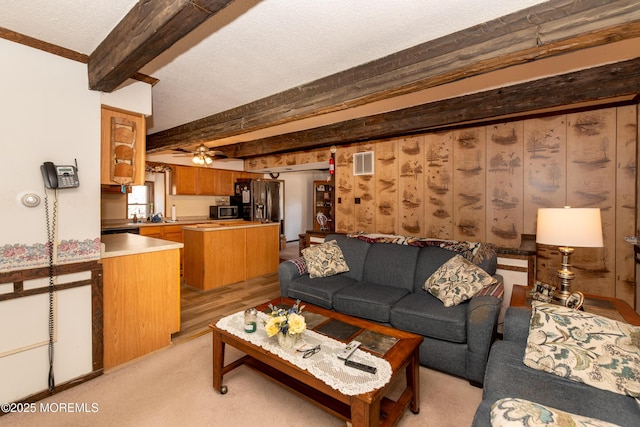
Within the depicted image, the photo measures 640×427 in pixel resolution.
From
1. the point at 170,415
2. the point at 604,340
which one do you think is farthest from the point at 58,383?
the point at 604,340

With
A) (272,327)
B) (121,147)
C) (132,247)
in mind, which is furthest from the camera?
(132,247)

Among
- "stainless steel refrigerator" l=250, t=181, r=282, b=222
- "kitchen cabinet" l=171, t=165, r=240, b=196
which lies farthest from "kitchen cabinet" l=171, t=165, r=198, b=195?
"stainless steel refrigerator" l=250, t=181, r=282, b=222

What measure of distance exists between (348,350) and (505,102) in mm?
2894

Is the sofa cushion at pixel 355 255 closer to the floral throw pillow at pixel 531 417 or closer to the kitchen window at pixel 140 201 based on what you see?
the floral throw pillow at pixel 531 417

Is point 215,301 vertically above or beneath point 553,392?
beneath

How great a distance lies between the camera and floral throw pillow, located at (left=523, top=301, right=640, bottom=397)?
1.42 m

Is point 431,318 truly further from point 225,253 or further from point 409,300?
point 225,253

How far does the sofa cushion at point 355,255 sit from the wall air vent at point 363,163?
6.26 feet

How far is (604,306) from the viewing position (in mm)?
2107

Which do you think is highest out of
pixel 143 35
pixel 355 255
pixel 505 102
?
pixel 505 102

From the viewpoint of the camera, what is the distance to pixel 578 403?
4.43 ft

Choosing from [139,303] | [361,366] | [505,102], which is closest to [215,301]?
[139,303]

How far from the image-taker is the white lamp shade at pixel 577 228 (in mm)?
1937

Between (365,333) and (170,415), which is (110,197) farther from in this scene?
(365,333)
